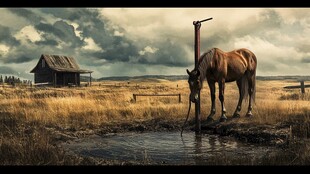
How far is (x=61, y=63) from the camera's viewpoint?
45.3 meters

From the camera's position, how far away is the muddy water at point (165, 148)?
21.5 ft

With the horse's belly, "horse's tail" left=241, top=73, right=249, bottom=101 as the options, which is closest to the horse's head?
the horse's belly

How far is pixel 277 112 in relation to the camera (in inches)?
441

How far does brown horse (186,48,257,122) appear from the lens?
31.2 feet

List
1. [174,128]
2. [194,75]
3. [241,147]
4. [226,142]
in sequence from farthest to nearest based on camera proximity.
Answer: [174,128] → [194,75] → [226,142] → [241,147]

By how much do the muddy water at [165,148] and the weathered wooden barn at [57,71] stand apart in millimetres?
35518

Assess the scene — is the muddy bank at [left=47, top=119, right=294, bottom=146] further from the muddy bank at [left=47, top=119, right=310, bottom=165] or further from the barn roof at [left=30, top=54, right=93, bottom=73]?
the barn roof at [left=30, top=54, right=93, bottom=73]

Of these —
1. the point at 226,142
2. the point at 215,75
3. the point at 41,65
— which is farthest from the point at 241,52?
the point at 41,65

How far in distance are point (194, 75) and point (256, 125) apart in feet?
8.32

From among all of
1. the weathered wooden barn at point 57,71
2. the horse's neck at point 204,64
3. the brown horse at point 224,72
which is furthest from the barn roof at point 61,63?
the horse's neck at point 204,64

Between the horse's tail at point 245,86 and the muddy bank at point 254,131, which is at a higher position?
the horse's tail at point 245,86

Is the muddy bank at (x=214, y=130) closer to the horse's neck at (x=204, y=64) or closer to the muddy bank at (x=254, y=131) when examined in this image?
the muddy bank at (x=254, y=131)
